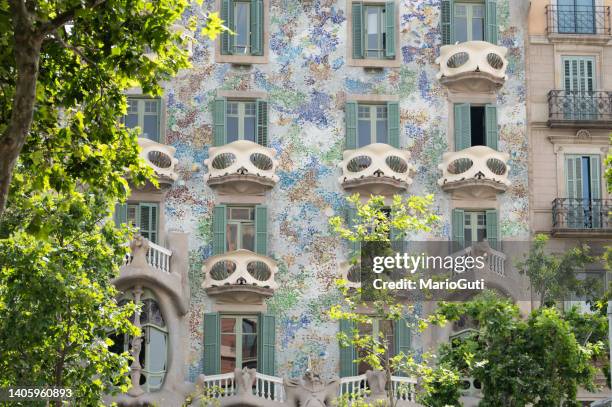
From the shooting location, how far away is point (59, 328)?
31.2 meters

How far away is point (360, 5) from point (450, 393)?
1276 centimetres

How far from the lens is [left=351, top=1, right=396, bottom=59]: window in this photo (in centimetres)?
4272

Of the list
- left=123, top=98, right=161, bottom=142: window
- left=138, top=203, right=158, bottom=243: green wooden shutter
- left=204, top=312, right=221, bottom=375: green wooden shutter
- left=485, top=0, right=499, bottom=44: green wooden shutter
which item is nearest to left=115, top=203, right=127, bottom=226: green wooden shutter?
left=138, top=203, right=158, bottom=243: green wooden shutter

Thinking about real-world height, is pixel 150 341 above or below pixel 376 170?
below

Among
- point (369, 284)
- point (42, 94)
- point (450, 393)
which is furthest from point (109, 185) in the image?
point (369, 284)

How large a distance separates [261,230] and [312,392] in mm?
4819

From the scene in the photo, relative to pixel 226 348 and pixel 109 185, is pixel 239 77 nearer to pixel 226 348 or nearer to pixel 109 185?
pixel 226 348

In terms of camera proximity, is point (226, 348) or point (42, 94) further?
point (226, 348)

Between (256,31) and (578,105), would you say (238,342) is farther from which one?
(578,105)

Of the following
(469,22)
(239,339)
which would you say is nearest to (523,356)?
(239,339)

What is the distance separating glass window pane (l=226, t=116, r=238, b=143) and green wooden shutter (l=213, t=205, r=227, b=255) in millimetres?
2052

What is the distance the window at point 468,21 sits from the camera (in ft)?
141

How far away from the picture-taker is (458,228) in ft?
136

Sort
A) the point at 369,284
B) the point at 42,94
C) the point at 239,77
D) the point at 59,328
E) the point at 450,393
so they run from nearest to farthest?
the point at 42,94, the point at 59,328, the point at 450,393, the point at 369,284, the point at 239,77
